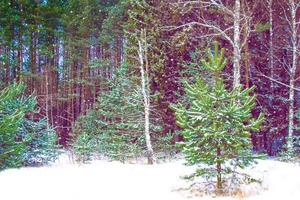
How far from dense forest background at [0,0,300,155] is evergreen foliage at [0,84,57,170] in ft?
14.9

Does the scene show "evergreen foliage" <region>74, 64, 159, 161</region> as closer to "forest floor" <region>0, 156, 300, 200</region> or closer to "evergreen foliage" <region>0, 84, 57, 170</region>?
"evergreen foliage" <region>0, 84, 57, 170</region>

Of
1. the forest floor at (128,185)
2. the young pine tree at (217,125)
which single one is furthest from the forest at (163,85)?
the forest floor at (128,185)

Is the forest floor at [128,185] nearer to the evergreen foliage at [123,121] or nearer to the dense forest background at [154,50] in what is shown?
the dense forest background at [154,50]

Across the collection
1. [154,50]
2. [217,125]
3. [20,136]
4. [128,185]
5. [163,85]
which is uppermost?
[154,50]

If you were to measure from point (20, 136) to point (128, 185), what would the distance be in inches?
312

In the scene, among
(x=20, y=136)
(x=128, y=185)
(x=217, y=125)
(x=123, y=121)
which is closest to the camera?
(x=217, y=125)

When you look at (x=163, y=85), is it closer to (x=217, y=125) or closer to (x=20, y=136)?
(x=20, y=136)

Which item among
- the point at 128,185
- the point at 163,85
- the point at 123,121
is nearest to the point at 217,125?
the point at 128,185

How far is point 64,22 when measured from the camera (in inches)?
1192

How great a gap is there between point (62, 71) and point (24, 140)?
16412 millimetres

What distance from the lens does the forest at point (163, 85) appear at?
9.57m

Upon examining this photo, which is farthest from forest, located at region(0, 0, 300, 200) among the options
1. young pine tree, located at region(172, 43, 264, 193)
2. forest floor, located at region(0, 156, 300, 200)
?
forest floor, located at region(0, 156, 300, 200)

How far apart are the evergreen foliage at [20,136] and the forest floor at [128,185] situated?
1872mm

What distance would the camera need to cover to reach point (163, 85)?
20.4 m
